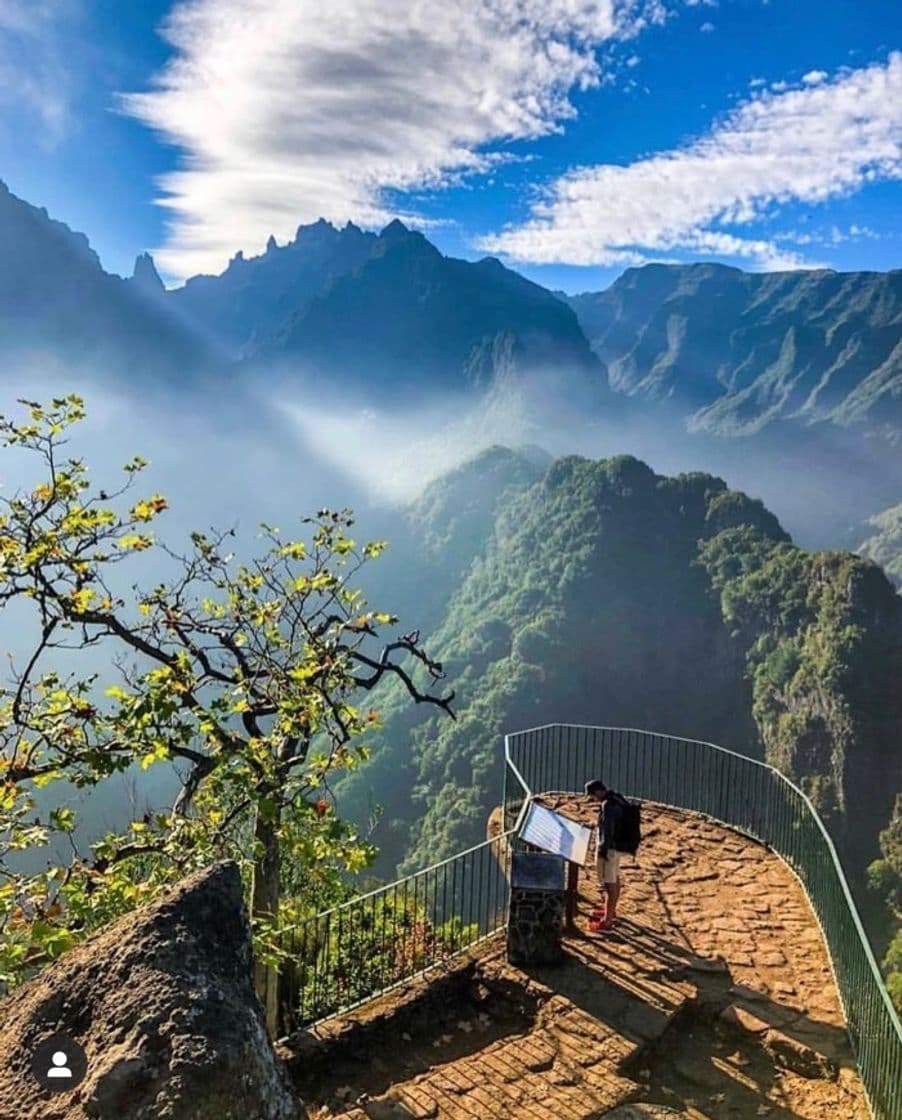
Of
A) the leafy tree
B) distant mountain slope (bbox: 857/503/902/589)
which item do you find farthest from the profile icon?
distant mountain slope (bbox: 857/503/902/589)

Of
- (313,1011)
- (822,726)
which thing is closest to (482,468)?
(822,726)

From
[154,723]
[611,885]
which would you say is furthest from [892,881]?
[154,723]

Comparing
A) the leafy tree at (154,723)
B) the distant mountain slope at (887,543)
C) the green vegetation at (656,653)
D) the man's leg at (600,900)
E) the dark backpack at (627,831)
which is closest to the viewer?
the leafy tree at (154,723)

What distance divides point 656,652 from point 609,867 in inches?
2630

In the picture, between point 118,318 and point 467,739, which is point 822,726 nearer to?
point 467,739

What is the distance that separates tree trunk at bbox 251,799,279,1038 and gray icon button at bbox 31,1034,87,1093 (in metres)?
3.84

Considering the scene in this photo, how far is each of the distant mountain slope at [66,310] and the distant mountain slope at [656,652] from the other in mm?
127477

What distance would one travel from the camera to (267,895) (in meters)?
7.72

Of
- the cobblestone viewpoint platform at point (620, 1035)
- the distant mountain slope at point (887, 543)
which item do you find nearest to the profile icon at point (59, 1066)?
the cobblestone viewpoint platform at point (620, 1035)

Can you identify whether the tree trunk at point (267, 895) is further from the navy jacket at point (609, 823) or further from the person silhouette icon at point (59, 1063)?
the person silhouette icon at point (59, 1063)

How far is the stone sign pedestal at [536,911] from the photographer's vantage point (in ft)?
27.7

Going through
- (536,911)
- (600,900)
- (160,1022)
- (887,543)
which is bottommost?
(600,900)

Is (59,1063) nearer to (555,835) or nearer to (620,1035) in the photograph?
(620,1035)

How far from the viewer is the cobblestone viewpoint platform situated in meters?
6.65
